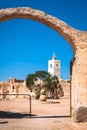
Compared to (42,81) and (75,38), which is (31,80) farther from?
(75,38)

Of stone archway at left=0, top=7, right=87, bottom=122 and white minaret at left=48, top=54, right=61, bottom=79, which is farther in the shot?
white minaret at left=48, top=54, right=61, bottom=79

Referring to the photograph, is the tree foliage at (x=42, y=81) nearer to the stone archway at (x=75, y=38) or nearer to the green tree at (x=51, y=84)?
the green tree at (x=51, y=84)

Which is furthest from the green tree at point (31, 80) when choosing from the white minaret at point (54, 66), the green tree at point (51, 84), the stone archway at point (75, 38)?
the white minaret at point (54, 66)

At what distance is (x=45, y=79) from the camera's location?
4572 centimetres

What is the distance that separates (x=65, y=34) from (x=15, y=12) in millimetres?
2562

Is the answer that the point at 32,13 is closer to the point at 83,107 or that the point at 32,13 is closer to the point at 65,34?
the point at 65,34

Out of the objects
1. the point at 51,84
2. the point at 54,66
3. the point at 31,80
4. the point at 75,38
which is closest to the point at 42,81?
the point at 51,84

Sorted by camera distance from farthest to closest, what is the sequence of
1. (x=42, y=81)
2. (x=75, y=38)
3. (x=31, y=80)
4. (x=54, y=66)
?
(x=54, y=66) → (x=31, y=80) → (x=42, y=81) → (x=75, y=38)

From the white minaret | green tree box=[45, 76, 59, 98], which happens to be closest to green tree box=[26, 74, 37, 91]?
green tree box=[45, 76, 59, 98]

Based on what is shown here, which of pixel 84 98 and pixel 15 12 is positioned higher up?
pixel 15 12

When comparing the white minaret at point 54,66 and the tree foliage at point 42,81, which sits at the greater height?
the white minaret at point 54,66

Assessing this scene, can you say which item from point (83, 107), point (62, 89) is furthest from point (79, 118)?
point (62, 89)

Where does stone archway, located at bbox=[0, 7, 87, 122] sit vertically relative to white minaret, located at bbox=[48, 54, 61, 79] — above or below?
below

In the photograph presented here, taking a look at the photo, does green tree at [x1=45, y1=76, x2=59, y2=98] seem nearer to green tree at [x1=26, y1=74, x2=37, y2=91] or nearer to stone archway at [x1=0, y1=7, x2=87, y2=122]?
green tree at [x1=26, y1=74, x2=37, y2=91]
